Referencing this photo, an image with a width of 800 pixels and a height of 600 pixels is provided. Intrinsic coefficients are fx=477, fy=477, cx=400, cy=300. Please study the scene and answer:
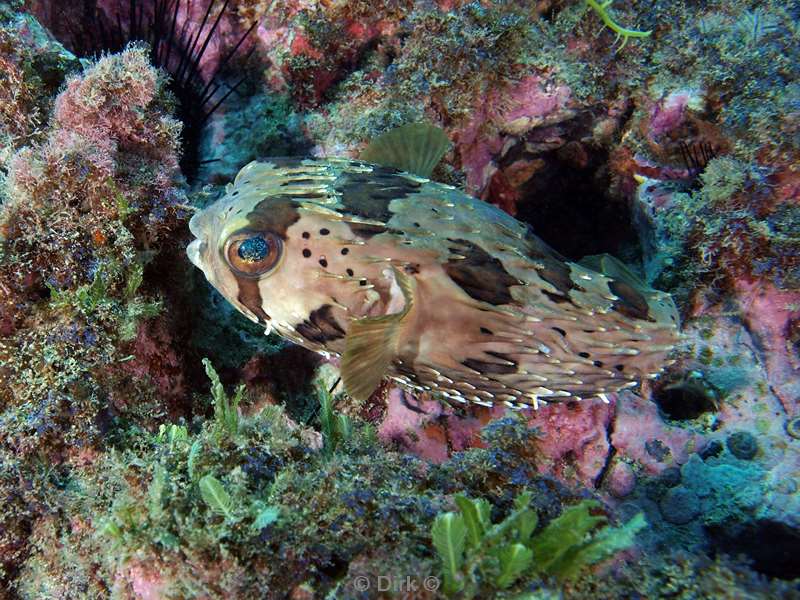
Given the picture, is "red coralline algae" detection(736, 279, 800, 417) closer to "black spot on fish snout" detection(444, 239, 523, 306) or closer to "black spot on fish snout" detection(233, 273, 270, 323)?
"black spot on fish snout" detection(444, 239, 523, 306)

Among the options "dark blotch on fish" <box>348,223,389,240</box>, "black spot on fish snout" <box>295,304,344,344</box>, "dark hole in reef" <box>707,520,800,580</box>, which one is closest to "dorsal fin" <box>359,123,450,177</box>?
"dark blotch on fish" <box>348,223,389,240</box>

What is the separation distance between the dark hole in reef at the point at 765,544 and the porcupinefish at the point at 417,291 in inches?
39.2

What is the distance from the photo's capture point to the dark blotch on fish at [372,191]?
8.67ft

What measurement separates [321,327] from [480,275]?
0.92 m

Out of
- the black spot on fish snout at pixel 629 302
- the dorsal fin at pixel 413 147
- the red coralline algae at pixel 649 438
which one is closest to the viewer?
the black spot on fish snout at pixel 629 302

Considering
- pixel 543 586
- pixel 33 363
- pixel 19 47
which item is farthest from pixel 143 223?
pixel 543 586

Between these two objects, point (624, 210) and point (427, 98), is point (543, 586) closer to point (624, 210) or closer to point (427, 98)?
point (427, 98)

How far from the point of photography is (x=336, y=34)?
14.1 feet

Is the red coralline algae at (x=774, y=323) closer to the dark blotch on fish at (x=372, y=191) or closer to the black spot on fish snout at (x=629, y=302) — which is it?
the black spot on fish snout at (x=629, y=302)

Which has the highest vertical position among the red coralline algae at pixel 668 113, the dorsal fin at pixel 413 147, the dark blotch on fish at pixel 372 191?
the red coralline algae at pixel 668 113

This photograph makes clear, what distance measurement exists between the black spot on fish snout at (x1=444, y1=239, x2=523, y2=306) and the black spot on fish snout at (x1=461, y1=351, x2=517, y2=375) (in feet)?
0.99

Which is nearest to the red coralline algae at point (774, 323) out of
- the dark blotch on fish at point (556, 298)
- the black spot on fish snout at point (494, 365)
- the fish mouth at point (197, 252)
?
the dark blotch on fish at point (556, 298)

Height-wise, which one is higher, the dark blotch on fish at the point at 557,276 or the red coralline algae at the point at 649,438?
the dark blotch on fish at the point at 557,276

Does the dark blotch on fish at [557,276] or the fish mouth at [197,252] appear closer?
the dark blotch on fish at [557,276]
